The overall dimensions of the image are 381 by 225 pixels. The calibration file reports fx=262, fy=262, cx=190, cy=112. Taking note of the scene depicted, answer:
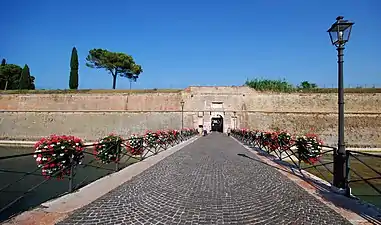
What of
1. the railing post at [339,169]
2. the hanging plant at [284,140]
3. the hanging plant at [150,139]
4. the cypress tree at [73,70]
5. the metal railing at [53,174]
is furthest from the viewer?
the cypress tree at [73,70]

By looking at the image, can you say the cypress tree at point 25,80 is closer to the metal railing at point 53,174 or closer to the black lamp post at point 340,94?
the metal railing at point 53,174

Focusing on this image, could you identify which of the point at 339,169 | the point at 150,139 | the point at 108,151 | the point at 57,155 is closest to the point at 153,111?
the point at 150,139

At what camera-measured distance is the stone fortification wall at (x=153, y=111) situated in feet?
119

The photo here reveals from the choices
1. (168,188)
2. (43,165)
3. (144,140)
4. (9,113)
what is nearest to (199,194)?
(168,188)

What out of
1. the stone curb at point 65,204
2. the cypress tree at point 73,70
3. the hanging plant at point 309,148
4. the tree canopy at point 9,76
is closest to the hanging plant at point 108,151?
the stone curb at point 65,204

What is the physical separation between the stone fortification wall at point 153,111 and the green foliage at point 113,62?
11.8 meters

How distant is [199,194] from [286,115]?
34.2 meters

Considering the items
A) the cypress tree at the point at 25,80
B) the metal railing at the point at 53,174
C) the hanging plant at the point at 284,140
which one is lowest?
the metal railing at the point at 53,174

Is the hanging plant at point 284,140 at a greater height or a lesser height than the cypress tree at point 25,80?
lesser

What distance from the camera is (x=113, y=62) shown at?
4788cm

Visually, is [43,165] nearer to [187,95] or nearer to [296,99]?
[187,95]

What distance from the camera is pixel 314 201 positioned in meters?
4.38

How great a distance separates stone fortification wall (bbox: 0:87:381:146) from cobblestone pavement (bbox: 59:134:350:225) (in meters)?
31.7

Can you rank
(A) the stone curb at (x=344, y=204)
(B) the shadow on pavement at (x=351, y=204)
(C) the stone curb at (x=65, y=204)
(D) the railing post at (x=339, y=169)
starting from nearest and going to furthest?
1. (C) the stone curb at (x=65, y=204)
2. (A) the stone curb at (x=344, y=204)
3. (B) the shadow on pavement at (x=351, y=204)
4. (D) the railing post at (x=339, y=169)
